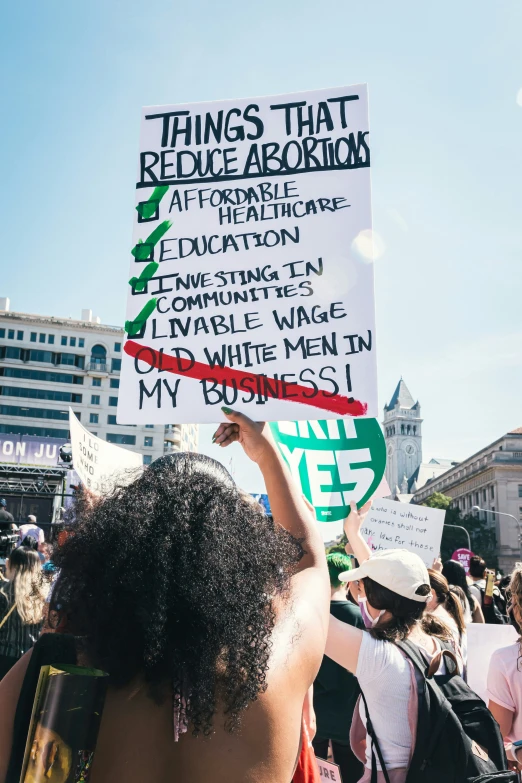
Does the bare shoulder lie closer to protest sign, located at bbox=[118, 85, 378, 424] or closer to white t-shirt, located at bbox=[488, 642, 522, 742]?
protest sign, located at bbox=[118, 85, 378, 424]

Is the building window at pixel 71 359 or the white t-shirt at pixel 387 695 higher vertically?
the building window at pixel 71 359

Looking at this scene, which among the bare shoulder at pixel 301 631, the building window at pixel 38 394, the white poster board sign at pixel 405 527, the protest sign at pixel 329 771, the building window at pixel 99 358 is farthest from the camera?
the building window at pixel 99 358

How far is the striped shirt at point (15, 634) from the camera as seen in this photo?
4090 mm

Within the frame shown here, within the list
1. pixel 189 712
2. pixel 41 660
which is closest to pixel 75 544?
pixel 41 660

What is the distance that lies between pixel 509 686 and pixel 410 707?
0.98 metres

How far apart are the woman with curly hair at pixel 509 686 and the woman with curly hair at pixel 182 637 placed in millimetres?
2096

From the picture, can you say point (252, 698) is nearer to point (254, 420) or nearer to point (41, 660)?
point (41, 660)

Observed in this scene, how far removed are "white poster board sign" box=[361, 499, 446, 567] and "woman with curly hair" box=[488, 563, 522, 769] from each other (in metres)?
3.89

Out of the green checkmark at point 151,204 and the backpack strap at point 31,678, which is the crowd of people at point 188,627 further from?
the green checkmark at point 151,204

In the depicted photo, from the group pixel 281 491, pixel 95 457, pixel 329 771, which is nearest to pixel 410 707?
pixel 329 771

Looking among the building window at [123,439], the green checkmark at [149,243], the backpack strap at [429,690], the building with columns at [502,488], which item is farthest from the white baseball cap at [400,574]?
the building with columns at [502,488]

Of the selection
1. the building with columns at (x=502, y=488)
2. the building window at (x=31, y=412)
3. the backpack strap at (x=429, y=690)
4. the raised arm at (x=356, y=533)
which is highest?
the building window at (x=31, y=412)

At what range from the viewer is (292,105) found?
121 inches

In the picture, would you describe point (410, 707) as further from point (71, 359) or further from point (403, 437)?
point (403, 437)
